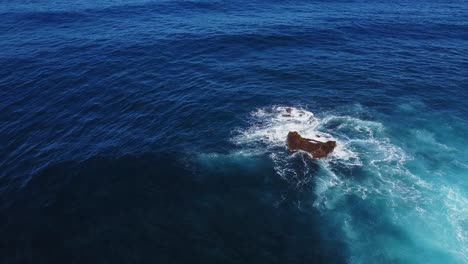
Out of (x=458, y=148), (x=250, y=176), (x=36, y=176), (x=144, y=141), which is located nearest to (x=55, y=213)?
(x=36, y=176)

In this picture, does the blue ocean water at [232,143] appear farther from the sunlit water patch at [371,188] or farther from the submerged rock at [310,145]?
the submerged rock at [310,145]

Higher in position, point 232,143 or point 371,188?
point 371,188

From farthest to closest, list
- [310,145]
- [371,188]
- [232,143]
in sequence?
1. [232,143]
2. [310,145]
3. [371,188]

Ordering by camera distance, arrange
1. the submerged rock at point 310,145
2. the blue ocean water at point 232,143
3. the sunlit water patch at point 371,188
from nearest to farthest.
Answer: the sunlit water patch at point 371,188, the blue ocean water at point 232,143, the submerged rock at point 310,145

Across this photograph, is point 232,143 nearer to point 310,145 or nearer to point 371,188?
point 310,145

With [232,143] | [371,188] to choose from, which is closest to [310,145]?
[371,188]

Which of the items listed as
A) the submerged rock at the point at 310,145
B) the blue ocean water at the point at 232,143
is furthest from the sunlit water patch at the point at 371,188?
the submerged rock at the point at 310,145
